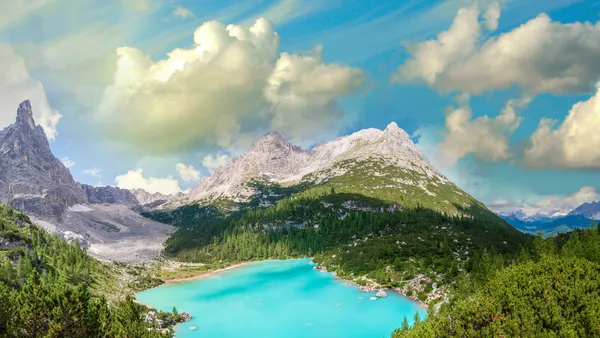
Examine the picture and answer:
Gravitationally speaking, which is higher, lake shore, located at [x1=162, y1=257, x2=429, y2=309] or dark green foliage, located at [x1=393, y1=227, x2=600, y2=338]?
dark green foliage, located at [x1=393, y1=227, x2=600, y2=338]

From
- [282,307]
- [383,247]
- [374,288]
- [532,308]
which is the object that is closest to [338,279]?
[383,247]

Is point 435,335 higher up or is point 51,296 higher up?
point 51,296

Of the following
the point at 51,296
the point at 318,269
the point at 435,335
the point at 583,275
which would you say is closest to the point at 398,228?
the point at 318,269

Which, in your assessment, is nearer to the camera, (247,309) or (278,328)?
(278,328)

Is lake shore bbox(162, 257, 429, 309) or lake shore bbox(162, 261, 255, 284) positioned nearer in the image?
lake shore bbox(162, 257, 429, 309)

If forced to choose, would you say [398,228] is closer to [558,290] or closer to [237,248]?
[237,248]

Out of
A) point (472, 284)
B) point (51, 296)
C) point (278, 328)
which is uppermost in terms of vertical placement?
point (51, 296)

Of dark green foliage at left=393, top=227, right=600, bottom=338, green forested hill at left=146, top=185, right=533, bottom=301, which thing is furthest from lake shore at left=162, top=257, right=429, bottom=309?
dark green foliage at left=393, top=227, right=600, bottom=338

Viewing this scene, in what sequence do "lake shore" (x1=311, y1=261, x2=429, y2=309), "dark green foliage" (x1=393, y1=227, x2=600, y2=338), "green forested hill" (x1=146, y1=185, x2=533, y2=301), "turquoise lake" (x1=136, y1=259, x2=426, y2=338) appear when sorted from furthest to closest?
"green forested hill" (x1=146, y1=185, x2=533, y2=301), "lake shore" (x1=311, y1=261, x2=429, y2=309), "turquoise lake" (x1=136, y1=259, x2=426, y2=338), "dark green foliage" (x1=393, y1=227, x2=600, y2=338)

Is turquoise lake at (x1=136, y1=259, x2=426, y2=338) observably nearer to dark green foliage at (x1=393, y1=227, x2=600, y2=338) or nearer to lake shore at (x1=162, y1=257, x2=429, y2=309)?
lake shore at (x1=162, y1=257, x2=429, y2=309)
